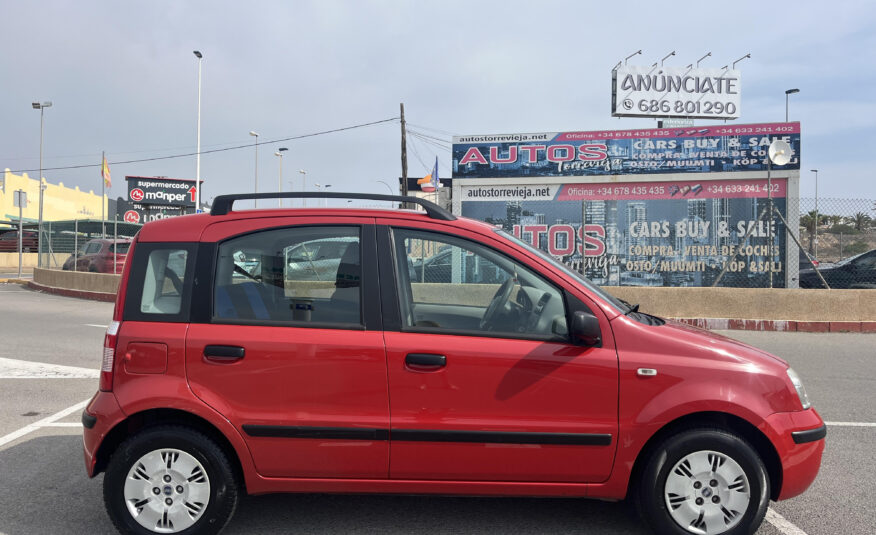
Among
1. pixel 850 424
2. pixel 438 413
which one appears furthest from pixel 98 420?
pixel 850 424

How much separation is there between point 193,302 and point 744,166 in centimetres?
1961

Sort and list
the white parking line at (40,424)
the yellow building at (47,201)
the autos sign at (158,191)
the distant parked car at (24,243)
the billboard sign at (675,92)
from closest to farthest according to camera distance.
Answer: the white parking line at (40,424)
the billboard sign at (675,92)
the distant parked car at (24,243)
the autos sign at (158,191)
the yellow building at (47,201)

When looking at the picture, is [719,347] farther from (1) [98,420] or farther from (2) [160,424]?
(1) [98,420]

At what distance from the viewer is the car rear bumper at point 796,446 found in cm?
322

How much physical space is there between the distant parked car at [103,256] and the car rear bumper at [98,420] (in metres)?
17.4

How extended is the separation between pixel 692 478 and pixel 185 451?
97.6 inches

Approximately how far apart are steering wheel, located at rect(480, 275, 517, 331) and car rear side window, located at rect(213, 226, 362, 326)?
0.66 metres

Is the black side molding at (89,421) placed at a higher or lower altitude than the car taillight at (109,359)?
lower

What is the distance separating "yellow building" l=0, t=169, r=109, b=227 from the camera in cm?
→ 5512

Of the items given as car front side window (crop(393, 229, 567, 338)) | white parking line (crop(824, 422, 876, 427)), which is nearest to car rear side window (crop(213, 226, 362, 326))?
car front side window (crop(393, 229, 567, 338))

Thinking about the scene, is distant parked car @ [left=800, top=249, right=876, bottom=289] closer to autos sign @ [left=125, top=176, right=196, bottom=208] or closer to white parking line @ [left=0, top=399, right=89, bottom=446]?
white parking line @ [left=0, top=399, right=89, bottom=446]

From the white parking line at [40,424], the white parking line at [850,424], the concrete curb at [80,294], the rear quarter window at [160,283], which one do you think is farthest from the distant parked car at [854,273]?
the concrete curb at [80,294]

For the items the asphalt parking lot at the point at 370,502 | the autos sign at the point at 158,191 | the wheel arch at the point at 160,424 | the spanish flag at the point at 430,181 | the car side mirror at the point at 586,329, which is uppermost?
the autos sign at the point at 158,191

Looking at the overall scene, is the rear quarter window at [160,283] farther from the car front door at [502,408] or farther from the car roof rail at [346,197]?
the car front door at [502,408]
